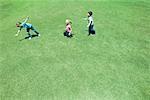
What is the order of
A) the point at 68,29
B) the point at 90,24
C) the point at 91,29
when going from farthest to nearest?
1. the point at 91,29
2. the point at 90,24
3. the point at 68,29

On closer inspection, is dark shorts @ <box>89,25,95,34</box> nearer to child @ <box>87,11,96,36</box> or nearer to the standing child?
child @ <box>87,11,96,36</box>

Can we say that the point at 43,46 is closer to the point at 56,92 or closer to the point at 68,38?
the point at 68,38

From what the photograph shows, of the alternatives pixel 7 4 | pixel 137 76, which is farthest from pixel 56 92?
pixel 7 4

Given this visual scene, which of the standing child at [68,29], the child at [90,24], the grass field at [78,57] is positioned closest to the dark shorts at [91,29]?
the child at [90,24]

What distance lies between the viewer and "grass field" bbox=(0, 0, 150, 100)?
2048 cm

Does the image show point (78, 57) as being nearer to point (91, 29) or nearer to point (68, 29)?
point (68, 29)

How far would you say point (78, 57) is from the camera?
24047 mm

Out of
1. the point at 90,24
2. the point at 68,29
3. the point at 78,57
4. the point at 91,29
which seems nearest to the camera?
the point at 78,57

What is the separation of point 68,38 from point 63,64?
4.47m

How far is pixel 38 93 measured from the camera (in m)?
20.4

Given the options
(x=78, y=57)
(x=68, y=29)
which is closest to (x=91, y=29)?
(x=68, y=29)

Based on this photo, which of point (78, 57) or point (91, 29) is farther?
point (91, 29)

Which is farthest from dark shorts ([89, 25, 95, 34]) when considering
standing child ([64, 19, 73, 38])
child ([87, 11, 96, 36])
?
standing child ([64, 19, 73, 38])

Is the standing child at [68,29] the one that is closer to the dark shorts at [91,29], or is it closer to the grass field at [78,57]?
the grass field at [78,57]
